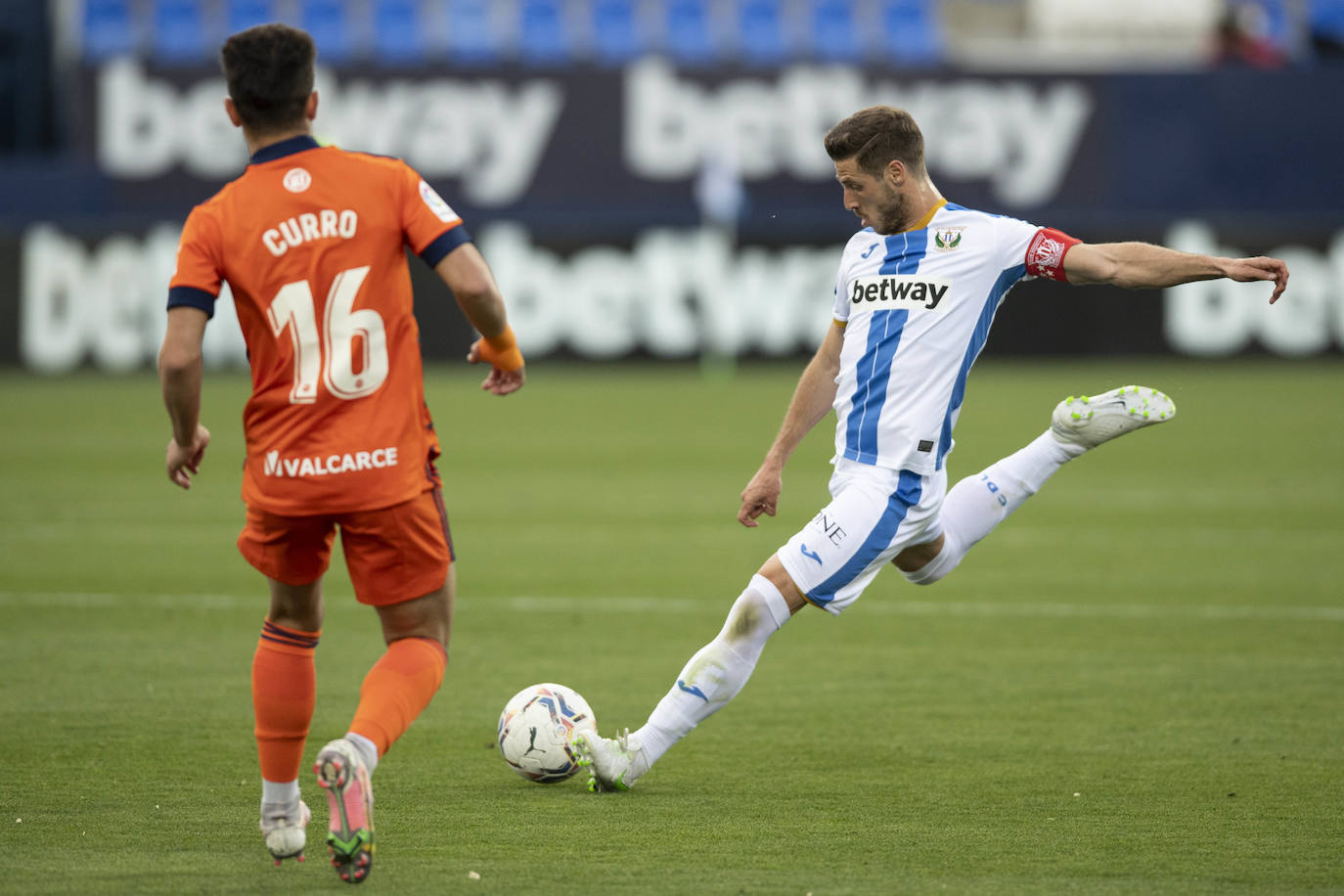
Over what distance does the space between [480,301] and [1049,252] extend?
1774 mm

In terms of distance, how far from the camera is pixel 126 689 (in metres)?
6.48

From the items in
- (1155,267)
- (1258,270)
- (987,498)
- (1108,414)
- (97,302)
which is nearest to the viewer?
(1258,270)

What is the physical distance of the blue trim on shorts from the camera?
4.97 meters

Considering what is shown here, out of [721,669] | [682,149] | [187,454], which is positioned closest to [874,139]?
[721,669]

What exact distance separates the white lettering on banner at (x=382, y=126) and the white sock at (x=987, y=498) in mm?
18185

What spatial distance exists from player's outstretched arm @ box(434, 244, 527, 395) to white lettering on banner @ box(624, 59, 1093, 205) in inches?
772

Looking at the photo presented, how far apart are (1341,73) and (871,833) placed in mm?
21648

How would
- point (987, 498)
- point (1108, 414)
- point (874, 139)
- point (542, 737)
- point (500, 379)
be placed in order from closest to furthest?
point (500, 379) → point (874, 139) → point (542, 737) → point (1108, 414) → point (987, 498)

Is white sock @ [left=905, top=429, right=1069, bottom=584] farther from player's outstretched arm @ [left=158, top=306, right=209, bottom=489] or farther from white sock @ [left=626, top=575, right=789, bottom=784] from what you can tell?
player's outstretched arm @ [left=158, top=306, right=209, bottom=489]

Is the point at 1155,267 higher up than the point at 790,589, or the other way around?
the point at 1155,267

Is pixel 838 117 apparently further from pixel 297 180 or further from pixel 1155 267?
pixel 297 180

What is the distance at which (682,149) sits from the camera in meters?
23.6

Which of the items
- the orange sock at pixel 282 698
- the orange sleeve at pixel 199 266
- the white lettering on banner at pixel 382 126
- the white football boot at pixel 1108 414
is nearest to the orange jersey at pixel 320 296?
the orange sleeve at pixel 199 266

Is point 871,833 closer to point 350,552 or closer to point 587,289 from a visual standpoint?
point 350,552
